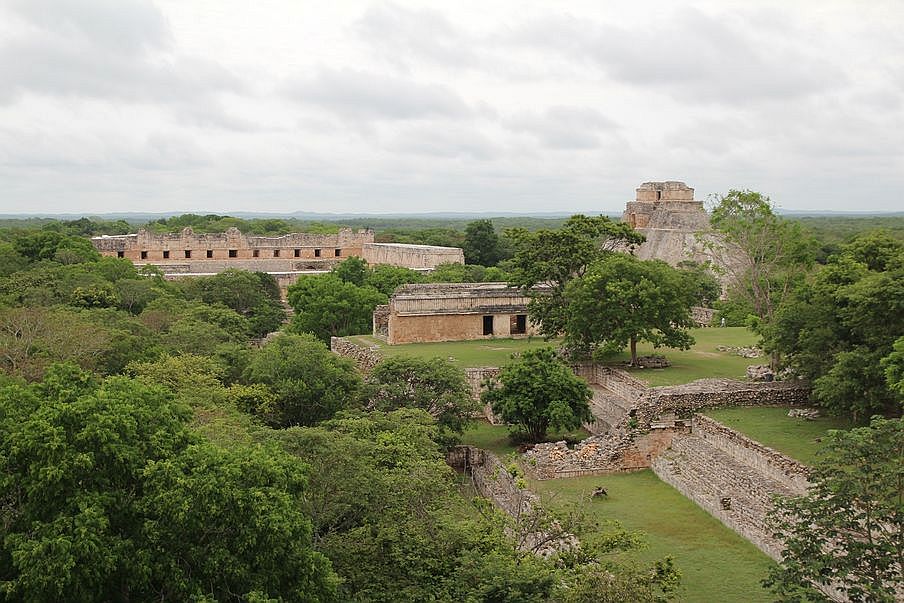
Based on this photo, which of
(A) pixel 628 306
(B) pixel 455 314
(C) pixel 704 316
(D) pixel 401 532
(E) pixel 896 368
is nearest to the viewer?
(D) pixel 401 532

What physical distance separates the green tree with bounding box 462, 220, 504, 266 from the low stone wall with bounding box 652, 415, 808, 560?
141 ft

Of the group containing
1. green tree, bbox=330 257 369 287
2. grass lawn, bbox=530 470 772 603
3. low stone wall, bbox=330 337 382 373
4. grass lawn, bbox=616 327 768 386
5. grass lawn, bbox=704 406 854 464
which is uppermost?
green tree, bbox=330 257 369 287

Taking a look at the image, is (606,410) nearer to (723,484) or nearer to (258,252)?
(723,484)

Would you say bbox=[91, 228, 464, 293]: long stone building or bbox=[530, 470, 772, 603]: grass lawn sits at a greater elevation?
bbox=[91, 228, 464, 293]: long stone building

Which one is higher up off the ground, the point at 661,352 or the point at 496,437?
the point at 661,352

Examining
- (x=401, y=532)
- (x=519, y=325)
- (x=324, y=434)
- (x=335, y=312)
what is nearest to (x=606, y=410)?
(x=519, y=325)

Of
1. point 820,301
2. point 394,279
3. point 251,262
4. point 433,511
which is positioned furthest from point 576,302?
point 251,262

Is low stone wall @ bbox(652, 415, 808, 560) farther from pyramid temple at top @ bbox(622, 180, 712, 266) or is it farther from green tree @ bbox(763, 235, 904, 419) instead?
pyramid temple at top @ bbox(622, 180, 712, 266)

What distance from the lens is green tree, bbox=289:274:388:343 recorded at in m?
32.8

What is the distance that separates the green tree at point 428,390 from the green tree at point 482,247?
4061 centimetres

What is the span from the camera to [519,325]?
27.8 m

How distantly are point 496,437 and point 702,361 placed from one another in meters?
5.58

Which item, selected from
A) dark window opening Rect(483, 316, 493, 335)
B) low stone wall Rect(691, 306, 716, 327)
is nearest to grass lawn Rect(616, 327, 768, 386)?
low stone wall Rect(691, 306, 716, 327)

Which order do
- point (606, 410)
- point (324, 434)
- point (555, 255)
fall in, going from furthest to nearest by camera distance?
point (555, 255) → point (606, 410) → point (324, 434)
